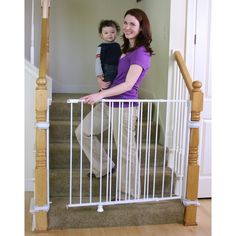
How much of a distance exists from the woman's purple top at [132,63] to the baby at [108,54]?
0.17 meters

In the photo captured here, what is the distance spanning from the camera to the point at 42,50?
2682 millimetres

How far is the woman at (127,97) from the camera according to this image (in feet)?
7.63

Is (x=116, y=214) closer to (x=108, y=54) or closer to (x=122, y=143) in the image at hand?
(x=122, y=143)

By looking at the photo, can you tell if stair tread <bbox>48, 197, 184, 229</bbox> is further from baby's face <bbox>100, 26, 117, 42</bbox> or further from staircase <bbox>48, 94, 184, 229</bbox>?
baby's face <bbox>100, 26, 117, 42</bbox>

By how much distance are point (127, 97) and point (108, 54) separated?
431mm

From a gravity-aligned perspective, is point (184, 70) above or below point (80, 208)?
above

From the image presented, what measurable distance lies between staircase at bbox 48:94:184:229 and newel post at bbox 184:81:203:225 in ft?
0.25

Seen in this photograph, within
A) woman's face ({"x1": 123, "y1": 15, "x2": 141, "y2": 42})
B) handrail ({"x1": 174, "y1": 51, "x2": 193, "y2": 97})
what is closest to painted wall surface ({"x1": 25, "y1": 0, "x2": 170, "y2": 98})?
handrail ({"x1": 174, "y1": 51, "x2": 193, "y2": 97})

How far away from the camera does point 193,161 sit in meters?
2.62

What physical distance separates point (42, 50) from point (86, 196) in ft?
4.09

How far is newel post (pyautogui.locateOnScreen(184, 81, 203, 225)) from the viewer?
8.46 ft

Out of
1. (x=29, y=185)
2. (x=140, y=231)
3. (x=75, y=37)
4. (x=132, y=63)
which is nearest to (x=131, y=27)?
(x=132, y=63)

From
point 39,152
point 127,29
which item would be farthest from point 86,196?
point 127,29

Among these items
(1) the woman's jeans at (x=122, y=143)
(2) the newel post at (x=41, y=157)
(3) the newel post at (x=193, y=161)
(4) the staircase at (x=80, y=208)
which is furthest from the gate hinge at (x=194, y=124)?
(2) the newel post at (x=41, y=157)
